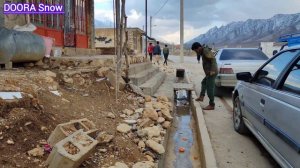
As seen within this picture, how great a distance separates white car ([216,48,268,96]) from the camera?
1022 cm

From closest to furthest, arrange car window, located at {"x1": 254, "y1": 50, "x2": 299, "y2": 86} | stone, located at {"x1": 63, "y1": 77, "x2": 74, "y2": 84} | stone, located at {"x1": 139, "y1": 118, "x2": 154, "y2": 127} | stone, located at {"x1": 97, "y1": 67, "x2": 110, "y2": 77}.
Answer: car window, located at {"x1": 254, "y1": 50, "x2": 299, "y2": 86} < stone, located at {"x1": 139, "y1": 118, "x2": 154, "y2": 127} < stone, located at {"x1": 63, "y1": 77, "x2": 74, "y2": 84} < stone, located at {"x1": 97, "y1": 67, "x2": 110, "y2": 77}

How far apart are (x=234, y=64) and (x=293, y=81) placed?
634 cm

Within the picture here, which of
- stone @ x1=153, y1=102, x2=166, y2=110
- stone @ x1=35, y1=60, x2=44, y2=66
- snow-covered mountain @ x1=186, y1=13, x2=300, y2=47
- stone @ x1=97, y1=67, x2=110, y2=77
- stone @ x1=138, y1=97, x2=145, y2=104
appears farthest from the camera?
snow-covered mountain @ x1=186, y1=13, x2=300, y2=47

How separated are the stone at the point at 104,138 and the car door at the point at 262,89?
2.05 m

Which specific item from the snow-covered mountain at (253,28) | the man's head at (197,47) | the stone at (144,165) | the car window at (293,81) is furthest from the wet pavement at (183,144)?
the snow-covered mountain at (253,28)

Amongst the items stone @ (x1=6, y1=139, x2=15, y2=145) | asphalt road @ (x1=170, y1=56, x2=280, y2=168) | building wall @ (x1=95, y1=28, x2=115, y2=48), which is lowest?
asphalt road @ (x1=170, y1=56, x2=280, y2=168)

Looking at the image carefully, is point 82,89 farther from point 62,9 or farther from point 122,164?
point 62,9

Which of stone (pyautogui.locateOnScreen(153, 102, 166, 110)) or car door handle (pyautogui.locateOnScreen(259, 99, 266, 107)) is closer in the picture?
car door handle (pyautogui.locateOnScreen(259, 99, 266, 107))

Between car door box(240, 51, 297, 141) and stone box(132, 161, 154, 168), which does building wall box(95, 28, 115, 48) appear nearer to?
car door box(240, 51, 297, 141)

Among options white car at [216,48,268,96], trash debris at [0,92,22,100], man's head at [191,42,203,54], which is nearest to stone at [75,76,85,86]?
trash debris at [0,92,22,100]

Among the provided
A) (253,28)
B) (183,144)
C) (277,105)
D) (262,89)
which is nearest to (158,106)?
(183,144)

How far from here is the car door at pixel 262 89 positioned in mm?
4652

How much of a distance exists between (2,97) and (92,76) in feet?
11.4

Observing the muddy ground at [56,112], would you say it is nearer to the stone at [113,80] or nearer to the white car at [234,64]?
the stone at [113,80]
